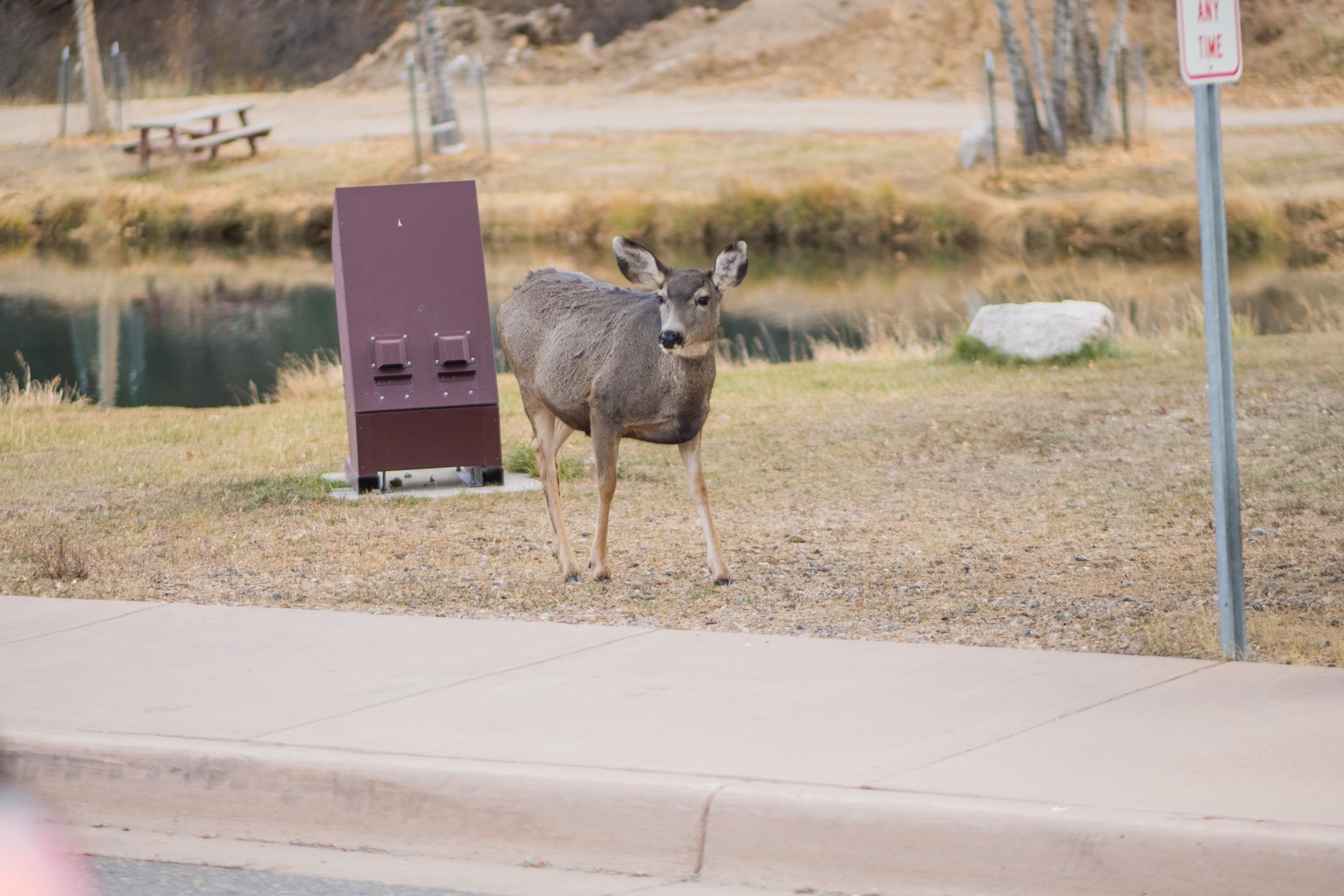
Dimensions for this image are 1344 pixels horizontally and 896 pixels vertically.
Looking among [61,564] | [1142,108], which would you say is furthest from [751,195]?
[61,564]

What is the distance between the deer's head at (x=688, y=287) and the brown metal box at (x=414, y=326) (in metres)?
2.86

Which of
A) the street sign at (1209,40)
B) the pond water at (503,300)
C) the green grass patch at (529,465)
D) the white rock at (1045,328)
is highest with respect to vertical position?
the street sign at (1209,40)

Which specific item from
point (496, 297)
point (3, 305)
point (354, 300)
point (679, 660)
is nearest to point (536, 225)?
point (496, 297)

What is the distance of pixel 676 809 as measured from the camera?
514 cm

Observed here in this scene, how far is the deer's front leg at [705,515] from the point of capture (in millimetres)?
8273

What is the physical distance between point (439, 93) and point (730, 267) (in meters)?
35.1

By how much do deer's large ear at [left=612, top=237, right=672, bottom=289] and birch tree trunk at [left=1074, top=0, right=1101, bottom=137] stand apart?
30.1 metres

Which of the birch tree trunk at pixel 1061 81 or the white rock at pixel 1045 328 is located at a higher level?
the birch tree trunk at pixel 1061 81

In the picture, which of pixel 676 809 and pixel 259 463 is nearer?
pixel 676 809

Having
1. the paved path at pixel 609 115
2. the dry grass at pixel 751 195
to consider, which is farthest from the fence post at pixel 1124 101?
the paved path at pixel 609 115

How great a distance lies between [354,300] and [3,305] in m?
22.1

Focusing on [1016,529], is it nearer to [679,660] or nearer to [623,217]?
[679,660]

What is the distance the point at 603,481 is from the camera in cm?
841

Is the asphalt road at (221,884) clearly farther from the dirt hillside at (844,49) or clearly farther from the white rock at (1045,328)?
the dirt hillside at (844,49)
